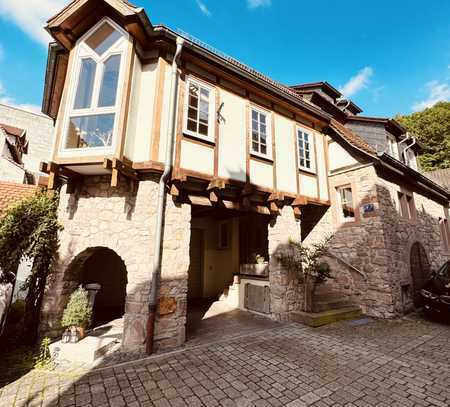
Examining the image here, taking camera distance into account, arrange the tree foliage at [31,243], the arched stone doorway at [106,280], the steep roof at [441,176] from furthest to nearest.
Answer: the steep roof at [441,176] < the arched stone doorway at [106,280] < the tree foliage at [31,243]

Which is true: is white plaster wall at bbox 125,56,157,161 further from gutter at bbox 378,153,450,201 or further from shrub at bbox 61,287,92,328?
gutter at bbox 378,153,450,201

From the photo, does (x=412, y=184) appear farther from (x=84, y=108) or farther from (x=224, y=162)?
(x=84, y=108)

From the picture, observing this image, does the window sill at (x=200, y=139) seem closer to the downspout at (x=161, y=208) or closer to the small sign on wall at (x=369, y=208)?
the downspout at (x=161, y=208)

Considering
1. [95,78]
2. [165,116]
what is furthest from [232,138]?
[95,78]

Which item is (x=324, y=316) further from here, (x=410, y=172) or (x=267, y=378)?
(x=410, y=172)

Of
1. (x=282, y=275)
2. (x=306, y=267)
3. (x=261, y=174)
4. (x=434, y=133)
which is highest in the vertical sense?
(x=434, y=133)

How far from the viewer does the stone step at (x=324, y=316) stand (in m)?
6.20

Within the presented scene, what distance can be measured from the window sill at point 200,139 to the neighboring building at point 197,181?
3cm

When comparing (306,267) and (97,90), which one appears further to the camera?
(306,267)

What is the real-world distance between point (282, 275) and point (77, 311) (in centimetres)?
515

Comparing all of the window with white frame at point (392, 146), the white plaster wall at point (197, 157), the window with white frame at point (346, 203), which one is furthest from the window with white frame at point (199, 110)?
the window with white frame at point (392, 146)

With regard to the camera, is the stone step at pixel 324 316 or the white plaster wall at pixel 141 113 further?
the stone step at pixel 324 316

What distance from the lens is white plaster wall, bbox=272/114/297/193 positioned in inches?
287

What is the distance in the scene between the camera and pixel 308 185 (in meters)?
7.99
